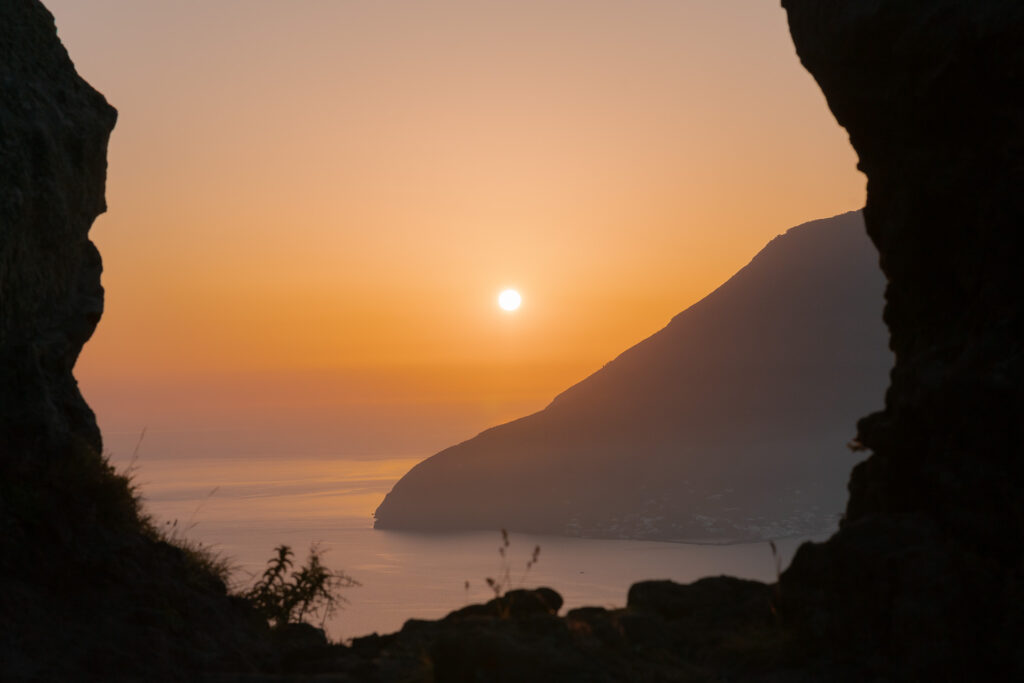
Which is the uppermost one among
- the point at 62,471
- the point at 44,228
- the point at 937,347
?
the point at 44,228

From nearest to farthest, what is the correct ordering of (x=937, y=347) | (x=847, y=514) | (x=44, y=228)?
(x=937, y=347)
(x=847, y=514)
(x=44, y=228)

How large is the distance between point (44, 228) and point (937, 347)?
337 inches

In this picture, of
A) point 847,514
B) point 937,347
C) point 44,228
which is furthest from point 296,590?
point 937,347

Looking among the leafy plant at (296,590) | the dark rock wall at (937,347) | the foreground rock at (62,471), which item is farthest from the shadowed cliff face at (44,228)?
Answer: the dark rock wall at (937,347)

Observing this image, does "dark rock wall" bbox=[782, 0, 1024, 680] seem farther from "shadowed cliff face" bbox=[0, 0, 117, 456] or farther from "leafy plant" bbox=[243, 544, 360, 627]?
"shadowed cliff face" bbox=[0, 0, 117, 456]

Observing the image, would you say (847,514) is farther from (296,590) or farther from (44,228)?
(44,228)

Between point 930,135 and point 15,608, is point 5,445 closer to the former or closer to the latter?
point 15,608

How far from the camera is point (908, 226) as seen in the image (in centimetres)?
838

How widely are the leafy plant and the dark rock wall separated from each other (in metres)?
5.02

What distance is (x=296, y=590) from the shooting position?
10.3m

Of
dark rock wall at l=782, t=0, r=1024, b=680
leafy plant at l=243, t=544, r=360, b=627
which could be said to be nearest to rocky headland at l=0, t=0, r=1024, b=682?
dark rock wall at l=782, t=0, r=1024, b=680

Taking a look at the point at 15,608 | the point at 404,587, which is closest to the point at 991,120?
the point at 15,608

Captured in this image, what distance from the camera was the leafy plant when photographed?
10094mm

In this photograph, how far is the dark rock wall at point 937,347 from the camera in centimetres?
654
